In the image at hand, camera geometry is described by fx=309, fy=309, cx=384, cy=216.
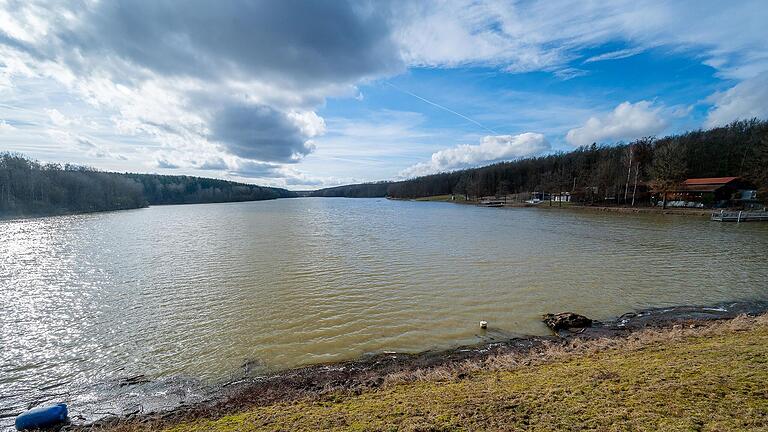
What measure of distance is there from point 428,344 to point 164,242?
29500 millimetres

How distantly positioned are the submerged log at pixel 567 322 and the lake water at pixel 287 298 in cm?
42

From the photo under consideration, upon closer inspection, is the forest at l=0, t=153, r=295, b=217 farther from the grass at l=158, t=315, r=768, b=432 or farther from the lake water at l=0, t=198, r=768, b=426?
the grass at l=158, t=315, r=768, b=432

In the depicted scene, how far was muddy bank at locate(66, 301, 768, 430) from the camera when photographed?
6.11 metres

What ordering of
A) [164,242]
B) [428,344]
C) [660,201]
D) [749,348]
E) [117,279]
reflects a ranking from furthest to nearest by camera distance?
[660,201] → [164,242] → [117,279] → [428,344] → [749,348]

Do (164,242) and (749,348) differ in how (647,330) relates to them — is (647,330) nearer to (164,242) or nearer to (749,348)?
(749,348)

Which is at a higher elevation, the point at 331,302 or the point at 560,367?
the point at 560,367

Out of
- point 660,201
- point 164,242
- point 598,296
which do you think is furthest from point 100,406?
point 660,201

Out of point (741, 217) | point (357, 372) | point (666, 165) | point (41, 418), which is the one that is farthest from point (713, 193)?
point (41, 418)

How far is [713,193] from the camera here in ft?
176

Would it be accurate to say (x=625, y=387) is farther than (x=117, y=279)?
No

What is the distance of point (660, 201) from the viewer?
59844 mm

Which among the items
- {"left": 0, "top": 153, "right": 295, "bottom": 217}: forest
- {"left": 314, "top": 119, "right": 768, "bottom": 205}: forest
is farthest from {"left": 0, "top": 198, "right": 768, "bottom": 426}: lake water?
{"left": 0, "top": 153, "right": 295, "bottom": 217}: forest

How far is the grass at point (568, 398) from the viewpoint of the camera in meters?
4.28

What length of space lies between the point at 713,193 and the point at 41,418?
79.8 m
